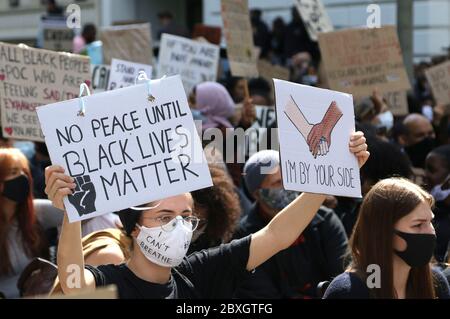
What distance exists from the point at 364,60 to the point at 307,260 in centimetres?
305

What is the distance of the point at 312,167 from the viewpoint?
3453mm

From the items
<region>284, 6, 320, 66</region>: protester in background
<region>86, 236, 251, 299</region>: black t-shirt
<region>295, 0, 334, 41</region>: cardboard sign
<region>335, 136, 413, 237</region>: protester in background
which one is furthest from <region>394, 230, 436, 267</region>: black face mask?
<region>284, 6, 320, 66</region>: protester in background

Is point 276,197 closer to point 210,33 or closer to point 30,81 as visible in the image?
point 30,81

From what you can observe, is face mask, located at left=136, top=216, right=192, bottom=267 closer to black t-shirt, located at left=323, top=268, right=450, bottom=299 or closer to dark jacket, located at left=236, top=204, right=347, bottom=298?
black t-shirt, located at left=323, top=268, right=450, bottom=299

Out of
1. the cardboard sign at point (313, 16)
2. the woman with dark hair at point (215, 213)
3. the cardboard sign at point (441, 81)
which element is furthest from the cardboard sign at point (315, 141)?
the cardboard sign at point (313, 16)

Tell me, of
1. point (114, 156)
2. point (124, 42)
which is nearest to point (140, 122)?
point (114, 156)

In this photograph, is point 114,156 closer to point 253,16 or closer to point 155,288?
point 155,288

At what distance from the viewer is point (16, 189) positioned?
16.6ft

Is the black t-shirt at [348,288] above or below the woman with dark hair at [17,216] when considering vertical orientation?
above

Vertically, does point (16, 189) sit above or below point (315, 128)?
below

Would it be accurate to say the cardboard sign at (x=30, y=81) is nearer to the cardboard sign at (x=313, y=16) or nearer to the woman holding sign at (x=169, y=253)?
the woman holding sign at (x=169, y=253)

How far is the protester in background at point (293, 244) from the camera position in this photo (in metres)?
4.89

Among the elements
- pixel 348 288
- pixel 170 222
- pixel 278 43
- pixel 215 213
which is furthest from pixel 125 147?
pixel 278 43

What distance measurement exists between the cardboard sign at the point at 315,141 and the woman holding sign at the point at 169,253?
7 centimetres
